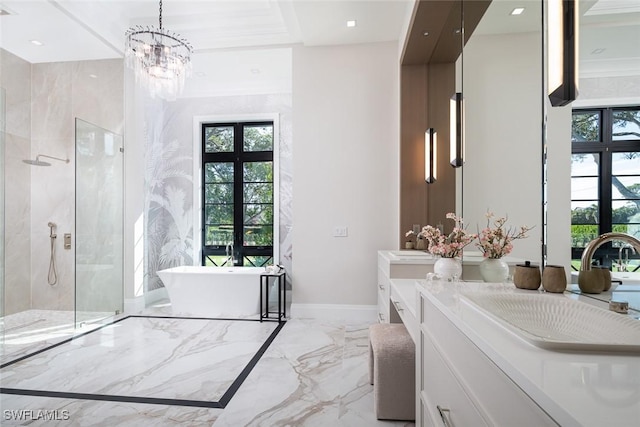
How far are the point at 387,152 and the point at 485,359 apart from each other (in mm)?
2959

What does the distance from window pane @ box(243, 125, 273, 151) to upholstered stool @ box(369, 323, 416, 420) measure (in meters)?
3.56

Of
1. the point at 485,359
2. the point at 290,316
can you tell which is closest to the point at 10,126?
the point at 290,316

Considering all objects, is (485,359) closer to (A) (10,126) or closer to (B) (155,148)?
(B) (155,148)

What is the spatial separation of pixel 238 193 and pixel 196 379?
115 inches

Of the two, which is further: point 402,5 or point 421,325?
point 402,5

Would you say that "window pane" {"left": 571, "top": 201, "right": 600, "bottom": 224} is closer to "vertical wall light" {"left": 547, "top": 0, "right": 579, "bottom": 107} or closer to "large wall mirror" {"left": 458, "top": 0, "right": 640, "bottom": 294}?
"large wall mirror" {"left": 458, "top": 0, "right": 640, "bottom": 294}

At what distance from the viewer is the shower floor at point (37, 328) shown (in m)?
A: 2.71

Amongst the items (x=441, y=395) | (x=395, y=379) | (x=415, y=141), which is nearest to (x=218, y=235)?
(x=415, y=141)

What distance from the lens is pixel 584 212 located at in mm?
1061

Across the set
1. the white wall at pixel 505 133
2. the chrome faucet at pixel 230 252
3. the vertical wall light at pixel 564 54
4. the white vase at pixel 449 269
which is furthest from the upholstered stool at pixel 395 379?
the chrome faucet at pixel 230 252

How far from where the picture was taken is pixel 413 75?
3.21m

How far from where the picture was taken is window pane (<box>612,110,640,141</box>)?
2.85 feet

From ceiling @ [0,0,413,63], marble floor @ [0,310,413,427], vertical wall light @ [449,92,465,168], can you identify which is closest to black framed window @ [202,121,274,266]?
ceiling @ [0,0,413,63]

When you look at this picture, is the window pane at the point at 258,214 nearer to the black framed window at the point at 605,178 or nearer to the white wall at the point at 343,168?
the white wall at the point at 343,168
